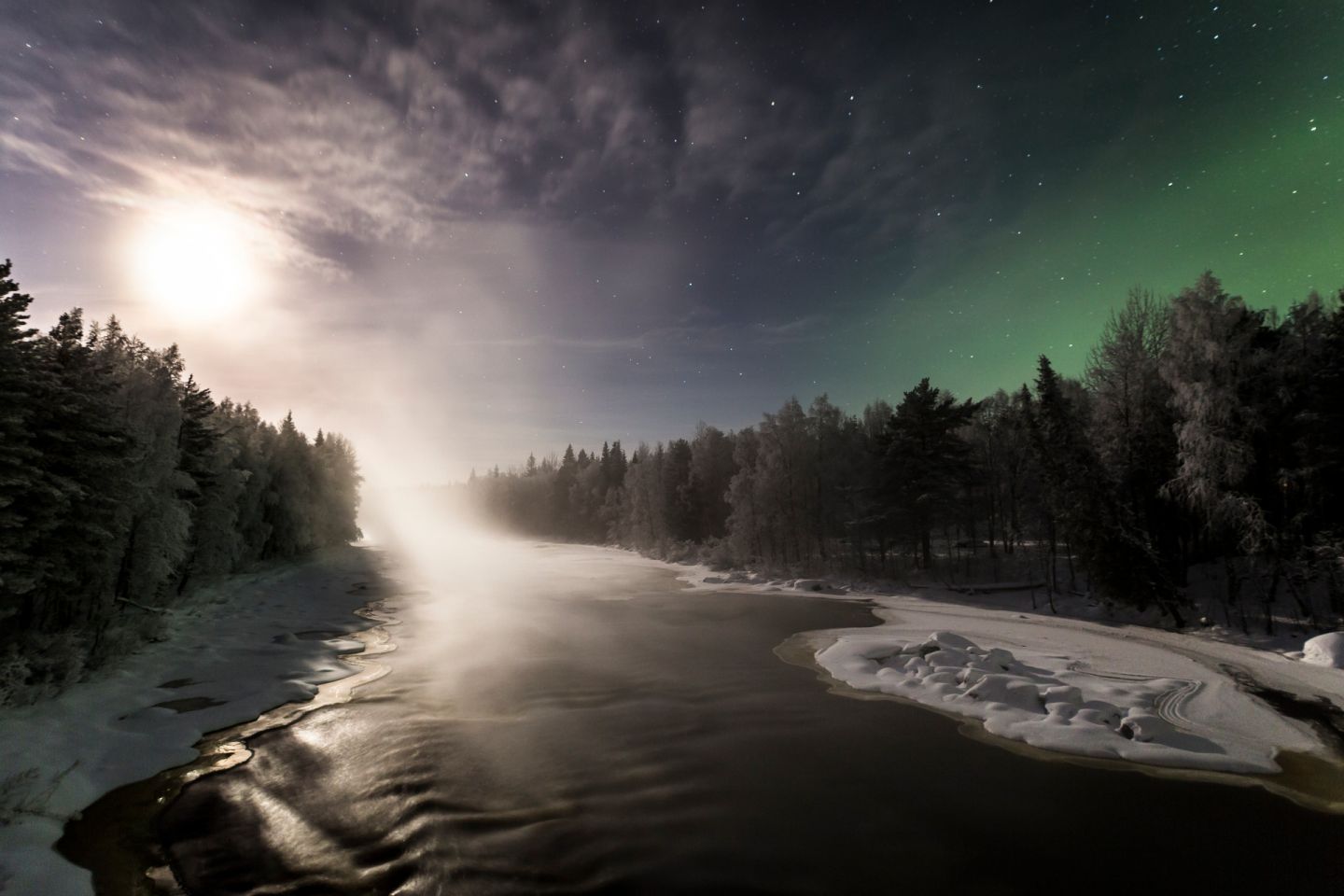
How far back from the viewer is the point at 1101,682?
→ 16797mm

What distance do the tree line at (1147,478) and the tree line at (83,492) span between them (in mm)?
42178

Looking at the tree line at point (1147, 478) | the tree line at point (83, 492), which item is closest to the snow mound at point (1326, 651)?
the tree line at point (1147, 478)

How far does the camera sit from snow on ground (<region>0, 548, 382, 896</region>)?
852 centimetres

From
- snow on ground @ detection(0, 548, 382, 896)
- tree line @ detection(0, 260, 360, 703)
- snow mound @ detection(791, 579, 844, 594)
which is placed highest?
tree line @ detection(0, 260, 360, 703)

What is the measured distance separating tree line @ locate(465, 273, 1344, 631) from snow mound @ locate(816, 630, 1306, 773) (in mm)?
12682

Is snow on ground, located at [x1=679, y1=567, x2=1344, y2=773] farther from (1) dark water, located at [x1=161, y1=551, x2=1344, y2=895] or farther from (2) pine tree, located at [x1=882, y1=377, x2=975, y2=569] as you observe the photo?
(2) pine tree, located at [x1=882, y1=377, x2=975, y2=569]

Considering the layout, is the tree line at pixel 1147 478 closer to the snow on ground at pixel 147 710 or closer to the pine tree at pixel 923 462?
the pine tree at pixel 923 462

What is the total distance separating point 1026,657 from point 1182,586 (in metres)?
16.9

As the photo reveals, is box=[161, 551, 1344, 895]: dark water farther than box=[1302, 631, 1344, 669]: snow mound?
No

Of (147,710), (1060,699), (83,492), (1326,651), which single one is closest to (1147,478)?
(1326,651)

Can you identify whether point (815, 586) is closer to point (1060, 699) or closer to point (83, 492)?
point (1060, 699)

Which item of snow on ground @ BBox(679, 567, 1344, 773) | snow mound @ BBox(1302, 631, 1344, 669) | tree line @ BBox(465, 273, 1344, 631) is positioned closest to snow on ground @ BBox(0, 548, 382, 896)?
snow on ground @ BBox(679, 567, 1344, 773)

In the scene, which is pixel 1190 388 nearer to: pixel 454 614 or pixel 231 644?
pixel 454 614

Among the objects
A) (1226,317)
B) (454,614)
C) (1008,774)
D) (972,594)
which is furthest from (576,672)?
(1226,317)
